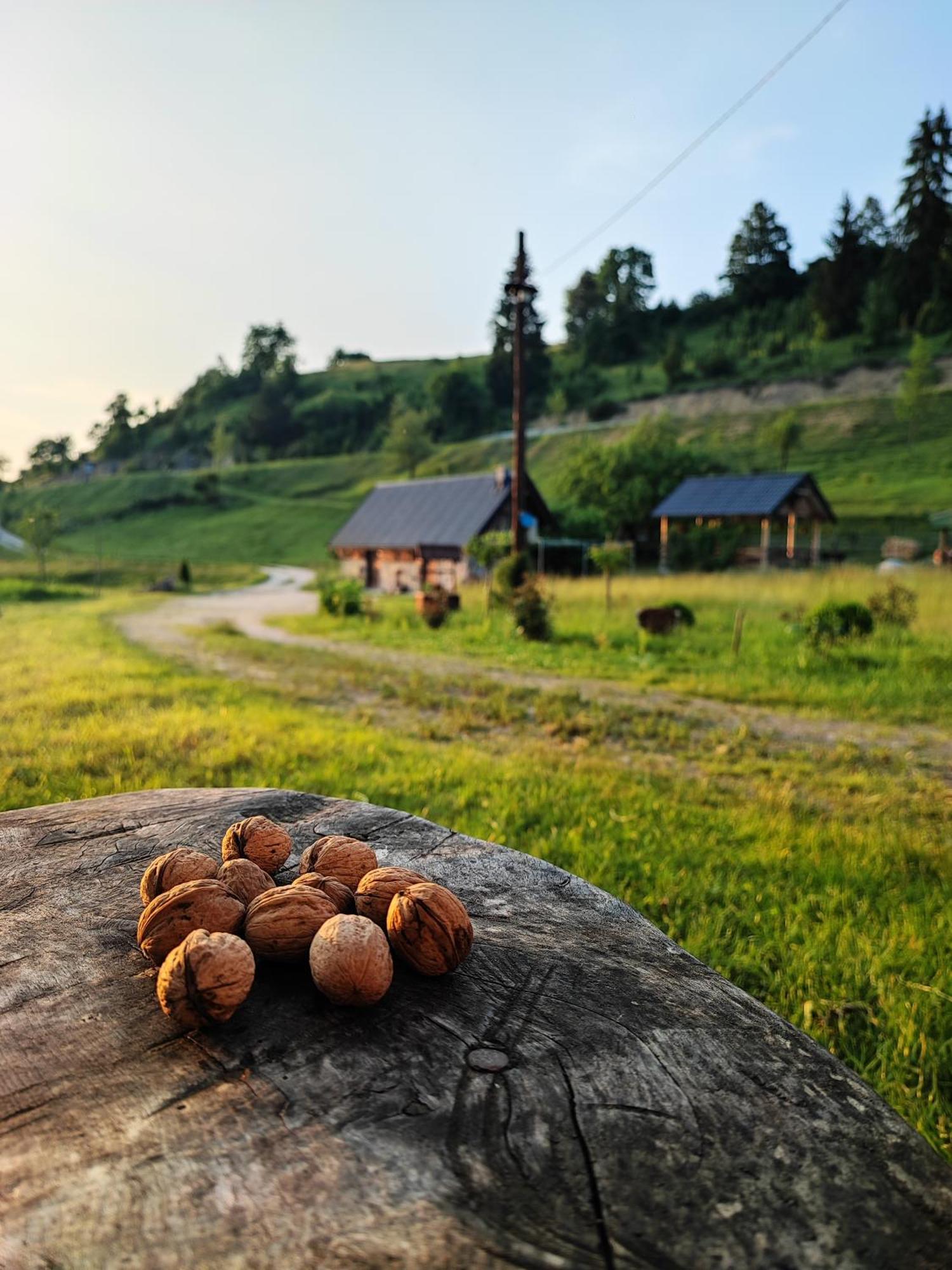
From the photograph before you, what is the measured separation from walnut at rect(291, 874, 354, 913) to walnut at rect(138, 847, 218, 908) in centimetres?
19

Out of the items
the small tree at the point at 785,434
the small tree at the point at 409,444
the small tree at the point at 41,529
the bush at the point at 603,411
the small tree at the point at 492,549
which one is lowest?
the small tree at the point at 492,549

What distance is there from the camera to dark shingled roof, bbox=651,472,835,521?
3419cm

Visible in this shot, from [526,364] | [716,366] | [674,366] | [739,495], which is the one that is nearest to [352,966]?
[739,495]

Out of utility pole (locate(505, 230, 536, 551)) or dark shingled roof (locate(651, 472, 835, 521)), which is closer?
utility pole (locate(505, 230, 536, 551))

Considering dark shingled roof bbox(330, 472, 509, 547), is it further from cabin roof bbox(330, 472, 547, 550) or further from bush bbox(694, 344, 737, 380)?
bush bbox(694, 344, 737, 380)

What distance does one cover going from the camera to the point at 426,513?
35.7m

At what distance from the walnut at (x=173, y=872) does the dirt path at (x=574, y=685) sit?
6690mm

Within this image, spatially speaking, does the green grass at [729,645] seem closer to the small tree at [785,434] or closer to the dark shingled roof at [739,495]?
the dark shingled roof at [739,495]

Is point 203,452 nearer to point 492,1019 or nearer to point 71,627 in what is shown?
point 71,627

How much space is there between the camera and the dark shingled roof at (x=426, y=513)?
3309cm

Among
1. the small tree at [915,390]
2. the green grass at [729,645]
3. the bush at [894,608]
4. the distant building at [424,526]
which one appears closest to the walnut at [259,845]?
the green grass at [729,645]

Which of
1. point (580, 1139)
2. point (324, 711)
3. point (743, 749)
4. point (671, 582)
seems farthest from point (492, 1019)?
point (671, 582)

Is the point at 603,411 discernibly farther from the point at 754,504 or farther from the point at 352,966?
the point at 352,966

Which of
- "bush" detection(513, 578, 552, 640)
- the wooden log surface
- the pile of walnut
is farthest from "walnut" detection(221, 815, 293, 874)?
"bush" detection(513, 578, 552, 640)
